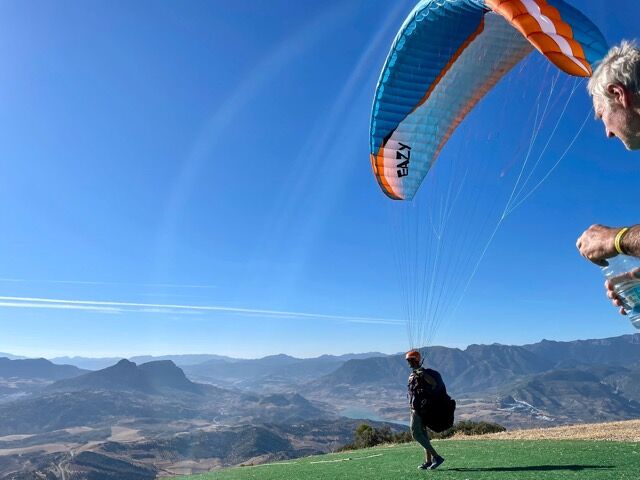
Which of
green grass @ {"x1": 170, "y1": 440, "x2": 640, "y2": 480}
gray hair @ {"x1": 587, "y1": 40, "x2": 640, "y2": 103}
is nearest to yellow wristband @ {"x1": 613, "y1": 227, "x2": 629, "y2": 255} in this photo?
gray hair @ {"x1": 587, "y1": 40, "x2": 640, "y2": 103}

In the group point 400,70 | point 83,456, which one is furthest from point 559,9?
point 83,456

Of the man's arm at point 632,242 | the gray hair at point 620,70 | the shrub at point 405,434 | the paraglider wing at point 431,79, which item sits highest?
the paraglider wing at point 431,79

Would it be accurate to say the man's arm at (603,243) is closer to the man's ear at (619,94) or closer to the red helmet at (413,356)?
the man's ear at (619,94)

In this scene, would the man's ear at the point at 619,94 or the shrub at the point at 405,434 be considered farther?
the shrub at the point at 405,434

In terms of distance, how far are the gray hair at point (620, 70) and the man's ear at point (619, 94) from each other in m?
0.01

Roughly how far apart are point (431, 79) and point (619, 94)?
25.4 ft

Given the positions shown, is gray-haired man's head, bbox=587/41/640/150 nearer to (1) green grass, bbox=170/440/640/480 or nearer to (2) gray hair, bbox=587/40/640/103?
(2) gray hair, bbox=587/40/640/103

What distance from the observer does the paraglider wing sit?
8.50 metres

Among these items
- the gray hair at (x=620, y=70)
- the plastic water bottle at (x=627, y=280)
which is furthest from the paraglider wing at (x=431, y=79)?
the plastic water bottle at (x=627, y=280)

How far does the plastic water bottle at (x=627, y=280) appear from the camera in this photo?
6.21ft

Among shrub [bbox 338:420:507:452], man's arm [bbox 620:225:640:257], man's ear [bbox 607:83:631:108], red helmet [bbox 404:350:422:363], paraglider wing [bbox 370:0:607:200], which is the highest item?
paraglider wing [bbox 370:0:607:200]

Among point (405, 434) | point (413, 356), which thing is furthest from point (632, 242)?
point (405, 434)

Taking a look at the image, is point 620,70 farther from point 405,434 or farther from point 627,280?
point 405,434

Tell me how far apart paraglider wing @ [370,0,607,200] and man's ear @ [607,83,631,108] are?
19.4 feet
